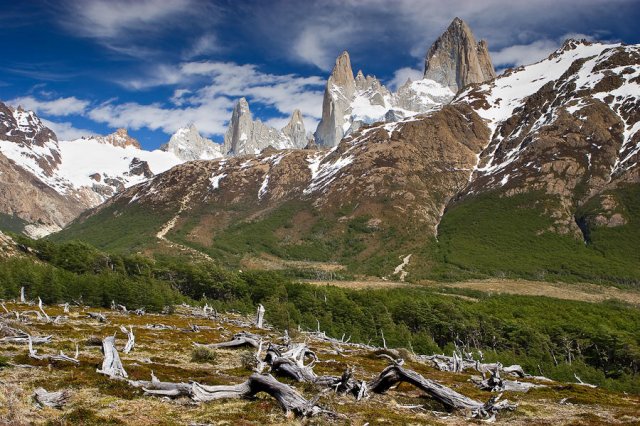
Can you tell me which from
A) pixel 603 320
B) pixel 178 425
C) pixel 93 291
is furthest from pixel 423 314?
pixel 178 425

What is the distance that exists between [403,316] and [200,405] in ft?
321

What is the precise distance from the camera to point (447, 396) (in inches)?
1069

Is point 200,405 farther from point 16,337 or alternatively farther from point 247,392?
point 16,337

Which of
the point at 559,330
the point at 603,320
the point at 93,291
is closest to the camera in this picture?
the point at 93,291

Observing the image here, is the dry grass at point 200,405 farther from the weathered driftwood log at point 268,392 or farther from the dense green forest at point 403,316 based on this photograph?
the dense green forest at point 403,316

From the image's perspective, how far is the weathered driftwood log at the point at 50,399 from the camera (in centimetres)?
2277

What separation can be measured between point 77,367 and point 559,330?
103 meters

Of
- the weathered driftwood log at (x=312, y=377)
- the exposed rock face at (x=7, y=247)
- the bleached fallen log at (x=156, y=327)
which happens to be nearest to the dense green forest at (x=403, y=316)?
the exposed rock face at (x=7, y=247)

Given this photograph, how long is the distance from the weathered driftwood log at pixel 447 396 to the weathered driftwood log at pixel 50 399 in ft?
57.2

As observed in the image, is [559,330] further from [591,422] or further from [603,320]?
[591,422]

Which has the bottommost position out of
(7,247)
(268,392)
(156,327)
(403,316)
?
(156,327)

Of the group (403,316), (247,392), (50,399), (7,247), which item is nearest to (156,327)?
(247,392)

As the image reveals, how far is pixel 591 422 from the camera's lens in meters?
26.5

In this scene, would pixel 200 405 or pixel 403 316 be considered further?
pixel 403 316
